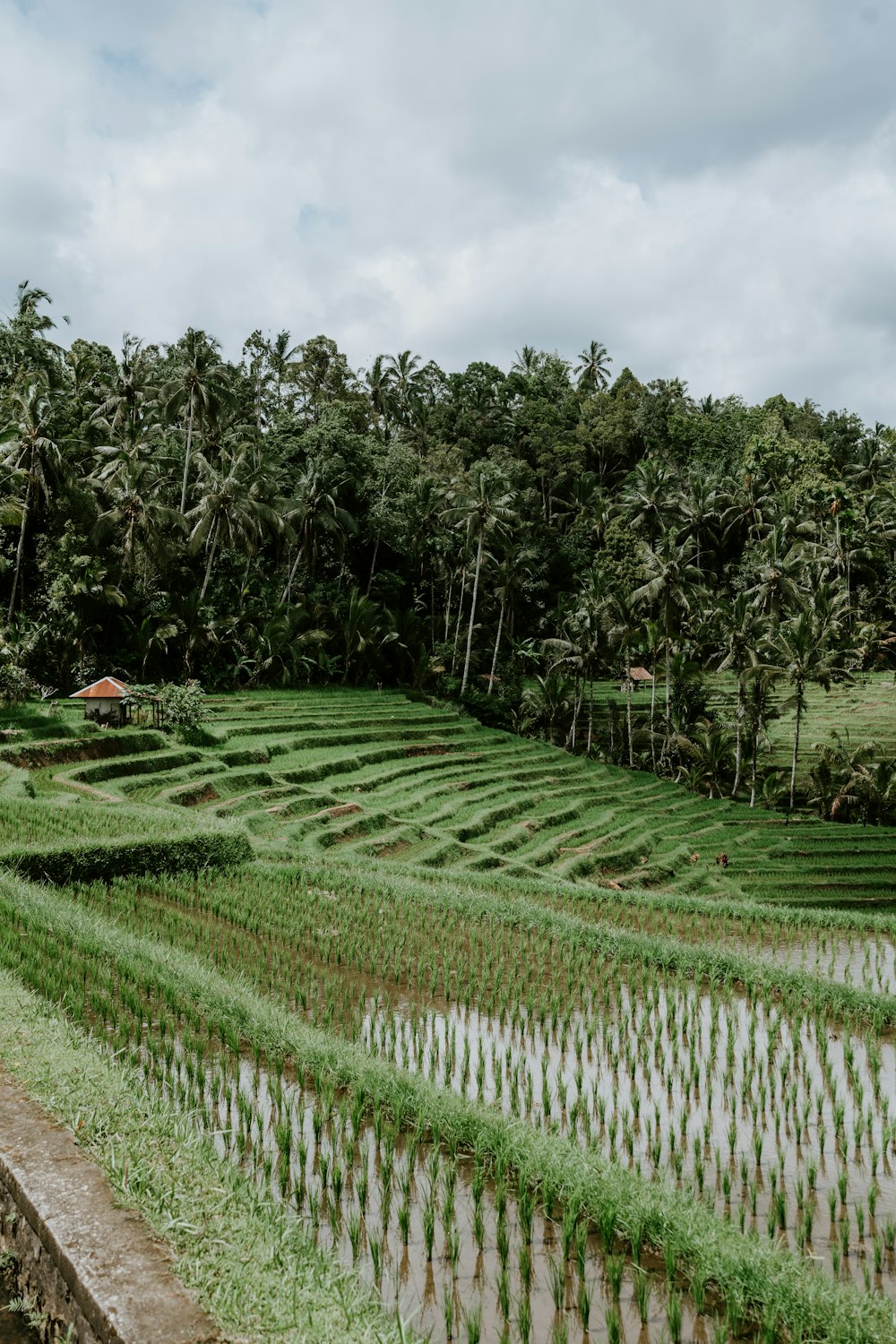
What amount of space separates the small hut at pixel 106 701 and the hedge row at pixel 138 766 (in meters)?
1.35

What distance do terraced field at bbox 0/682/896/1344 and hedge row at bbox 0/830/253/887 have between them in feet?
0.16

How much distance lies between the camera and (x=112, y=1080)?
416 centimetres

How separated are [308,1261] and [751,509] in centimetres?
3913

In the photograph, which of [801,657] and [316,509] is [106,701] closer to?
[316,509]

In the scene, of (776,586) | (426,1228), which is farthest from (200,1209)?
(776,586)

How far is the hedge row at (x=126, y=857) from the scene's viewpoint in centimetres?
910

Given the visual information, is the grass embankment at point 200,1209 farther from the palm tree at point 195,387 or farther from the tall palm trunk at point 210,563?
the palm tree at point 195,387

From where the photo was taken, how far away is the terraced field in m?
3.17

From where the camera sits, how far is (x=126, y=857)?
981 centimetres

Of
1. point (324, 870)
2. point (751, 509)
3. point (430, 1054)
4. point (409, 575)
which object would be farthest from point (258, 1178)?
point (751, 509)

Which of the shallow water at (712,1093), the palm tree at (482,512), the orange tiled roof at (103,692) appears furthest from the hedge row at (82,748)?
the palm tree at (482,512)

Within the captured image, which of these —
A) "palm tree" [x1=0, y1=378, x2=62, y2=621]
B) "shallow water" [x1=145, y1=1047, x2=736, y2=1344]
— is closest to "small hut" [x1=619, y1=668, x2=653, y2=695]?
"palm tree" [x1=0, y1=378, x2=62, y2=621]

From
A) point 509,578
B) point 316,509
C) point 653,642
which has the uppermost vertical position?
point 316,509

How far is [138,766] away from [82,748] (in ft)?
3.42
